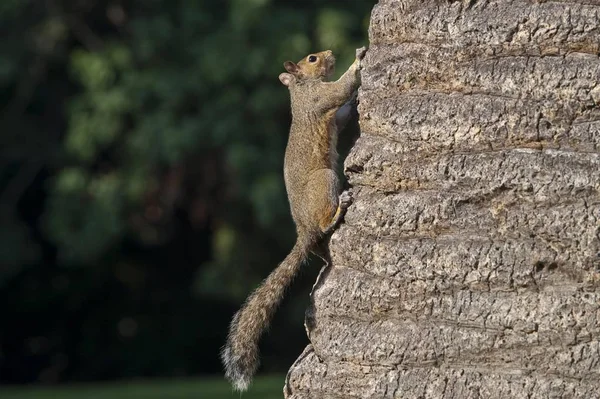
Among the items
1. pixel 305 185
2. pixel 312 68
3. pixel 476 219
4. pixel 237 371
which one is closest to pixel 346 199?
pixel 237 371

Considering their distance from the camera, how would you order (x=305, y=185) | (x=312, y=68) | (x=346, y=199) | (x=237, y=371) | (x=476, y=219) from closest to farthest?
(x=476, y=219) < (x=237, y=371) < (x=346, y=199) < (x=305, y=185) < (x=312, y=68)

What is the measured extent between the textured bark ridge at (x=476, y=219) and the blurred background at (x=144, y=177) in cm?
1014

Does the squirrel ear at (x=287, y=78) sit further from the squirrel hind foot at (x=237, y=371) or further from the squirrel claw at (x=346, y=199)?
the squirrel hind foot at (x=237, y=371)

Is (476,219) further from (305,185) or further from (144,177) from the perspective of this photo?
(144,177)

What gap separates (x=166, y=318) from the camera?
19.8 metres

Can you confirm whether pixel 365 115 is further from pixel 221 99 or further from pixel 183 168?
pixel 183 168

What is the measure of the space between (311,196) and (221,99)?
10396 mm

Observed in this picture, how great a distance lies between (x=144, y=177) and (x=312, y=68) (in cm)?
1004

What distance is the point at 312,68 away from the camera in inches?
266

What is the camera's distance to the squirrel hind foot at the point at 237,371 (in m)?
4.50

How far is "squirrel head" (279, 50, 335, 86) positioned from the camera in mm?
6730

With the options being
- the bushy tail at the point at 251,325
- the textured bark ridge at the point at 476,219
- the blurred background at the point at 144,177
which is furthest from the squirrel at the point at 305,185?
the blurred background at the point at 144,177

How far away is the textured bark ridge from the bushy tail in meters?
0.42

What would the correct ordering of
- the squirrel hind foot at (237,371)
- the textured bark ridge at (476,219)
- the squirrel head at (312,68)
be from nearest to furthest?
the textured bark ridge at (476,219)
the squirrel hind foot at (237,371)
the squirrel head at (312,68)
